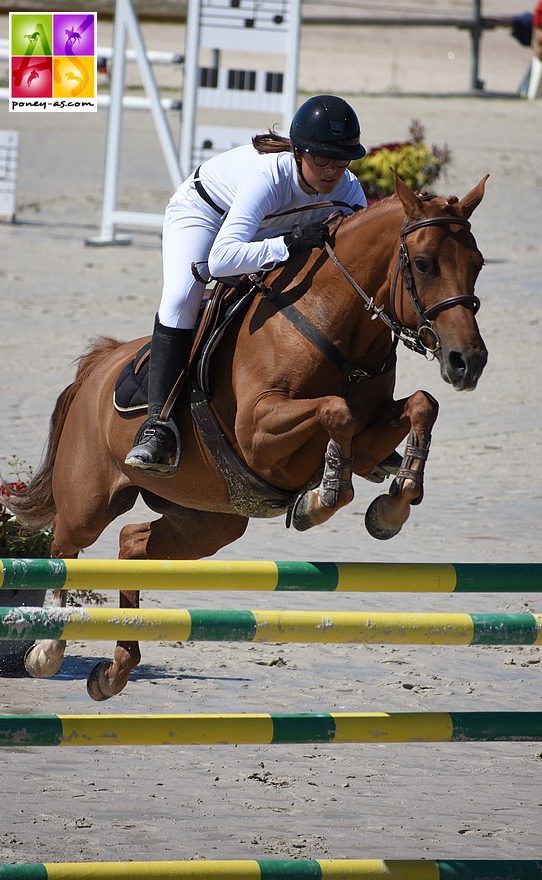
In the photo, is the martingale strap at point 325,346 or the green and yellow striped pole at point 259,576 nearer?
the green and yellow striped pole at point 259,576

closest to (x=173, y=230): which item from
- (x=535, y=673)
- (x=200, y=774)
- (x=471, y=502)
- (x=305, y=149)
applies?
(x=305, y=149)

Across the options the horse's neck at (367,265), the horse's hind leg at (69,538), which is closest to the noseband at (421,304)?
the horse's neck at (367,265)

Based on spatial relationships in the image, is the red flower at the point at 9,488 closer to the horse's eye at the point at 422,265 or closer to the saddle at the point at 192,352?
the saddle at the point at 192,352

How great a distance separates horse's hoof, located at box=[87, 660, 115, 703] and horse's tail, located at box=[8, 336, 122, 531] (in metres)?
0.87

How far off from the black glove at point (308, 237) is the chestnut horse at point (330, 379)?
34 millimetres

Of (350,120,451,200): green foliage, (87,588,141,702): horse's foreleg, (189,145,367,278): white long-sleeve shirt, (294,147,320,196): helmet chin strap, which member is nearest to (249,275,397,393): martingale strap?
(189,145,367,278): white long-sleeve shirt

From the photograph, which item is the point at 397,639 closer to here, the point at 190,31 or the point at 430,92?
the point at 190,31

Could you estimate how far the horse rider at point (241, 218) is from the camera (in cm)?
439

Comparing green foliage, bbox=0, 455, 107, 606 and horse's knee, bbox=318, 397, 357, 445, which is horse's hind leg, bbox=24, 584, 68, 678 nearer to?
green foliage, bbox=0, 455, 107, 606

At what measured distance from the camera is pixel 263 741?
3488mm

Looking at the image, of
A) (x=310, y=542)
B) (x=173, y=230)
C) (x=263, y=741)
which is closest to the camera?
(x=263, y=741)

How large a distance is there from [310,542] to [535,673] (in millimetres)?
1863

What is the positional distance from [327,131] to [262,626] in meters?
1.65

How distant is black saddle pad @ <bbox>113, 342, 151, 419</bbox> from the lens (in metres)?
4.89
